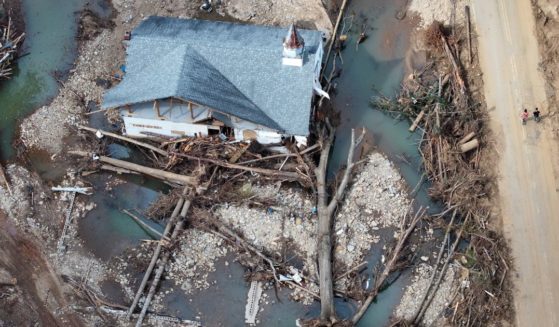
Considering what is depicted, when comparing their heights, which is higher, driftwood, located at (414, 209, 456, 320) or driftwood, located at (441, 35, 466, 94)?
driftwood, located at (441, 35, 466, 94)

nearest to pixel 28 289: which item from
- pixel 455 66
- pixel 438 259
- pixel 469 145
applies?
pixel 438 259

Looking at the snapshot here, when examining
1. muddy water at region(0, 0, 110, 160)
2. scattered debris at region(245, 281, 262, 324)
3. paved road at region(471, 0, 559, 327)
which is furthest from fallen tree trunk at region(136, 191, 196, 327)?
paved road at region(471, 0, 559, 327)

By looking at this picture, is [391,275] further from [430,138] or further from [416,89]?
[416,89]

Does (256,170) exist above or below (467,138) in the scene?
below

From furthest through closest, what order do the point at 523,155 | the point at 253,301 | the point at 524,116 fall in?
1. the point at 524,116
2. the point at 523,155
3. the point at 253,301

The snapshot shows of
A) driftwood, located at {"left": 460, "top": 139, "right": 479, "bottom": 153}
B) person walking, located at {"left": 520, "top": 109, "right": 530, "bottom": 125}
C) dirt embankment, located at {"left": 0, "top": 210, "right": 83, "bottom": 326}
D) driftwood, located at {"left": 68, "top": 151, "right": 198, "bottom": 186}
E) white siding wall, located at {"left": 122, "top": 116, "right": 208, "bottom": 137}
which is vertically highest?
person walking, located at {"left": 520, "top": 109, "right": 530, "bottom": 125}

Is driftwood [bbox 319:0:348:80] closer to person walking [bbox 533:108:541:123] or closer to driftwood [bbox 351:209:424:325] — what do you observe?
driftwood [bbox 351:209:424:325]

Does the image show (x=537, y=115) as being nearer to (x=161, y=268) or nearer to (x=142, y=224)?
(x=161, y=268)
